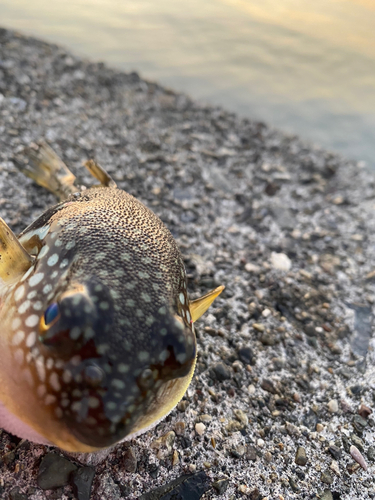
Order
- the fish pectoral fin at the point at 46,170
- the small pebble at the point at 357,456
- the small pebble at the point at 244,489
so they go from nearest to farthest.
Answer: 1. the small pebble at the point at 244,489
2. the small pebble at the point at 357,456
3. the fish pectoral fin at the point at 46,170

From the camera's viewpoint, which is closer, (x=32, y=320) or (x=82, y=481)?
(x=32, y=320)

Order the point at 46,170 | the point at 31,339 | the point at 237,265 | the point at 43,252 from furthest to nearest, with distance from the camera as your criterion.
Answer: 1. the point at 237,265
2. the point at 46,170
3. the point at 43,252
4. the point at 31,339

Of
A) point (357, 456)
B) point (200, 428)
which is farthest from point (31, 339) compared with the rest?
point (357, 456)

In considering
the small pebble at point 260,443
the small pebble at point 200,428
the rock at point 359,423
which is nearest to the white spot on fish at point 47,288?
the small pebble at point 200,428

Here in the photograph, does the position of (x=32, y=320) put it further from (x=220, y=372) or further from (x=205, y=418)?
(x=220, y=372)

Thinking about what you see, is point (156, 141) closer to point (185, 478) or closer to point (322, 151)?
point (322, 151)

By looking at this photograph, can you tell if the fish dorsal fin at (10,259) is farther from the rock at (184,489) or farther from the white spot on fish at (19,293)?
the rock at (184,489)

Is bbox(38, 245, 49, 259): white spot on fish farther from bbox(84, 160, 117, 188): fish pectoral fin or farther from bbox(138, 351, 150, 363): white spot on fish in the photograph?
bbox(84, 160, 117, 188): fish pectoral fin
